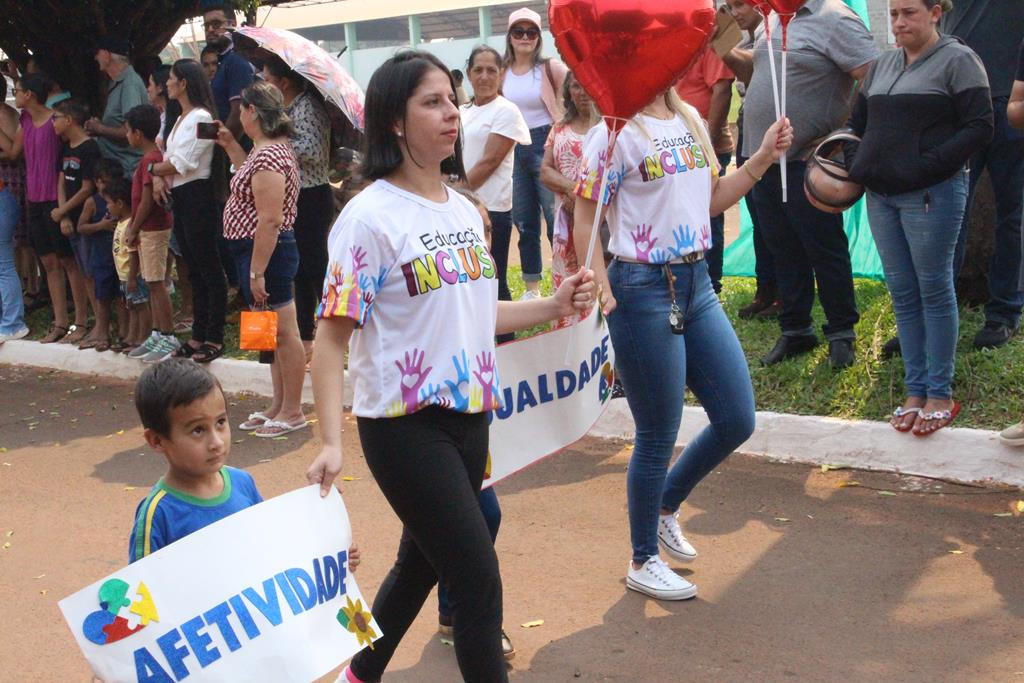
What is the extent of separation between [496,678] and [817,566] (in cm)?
197

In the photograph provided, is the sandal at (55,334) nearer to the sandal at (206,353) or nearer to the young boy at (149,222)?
the young boy at (149,222)

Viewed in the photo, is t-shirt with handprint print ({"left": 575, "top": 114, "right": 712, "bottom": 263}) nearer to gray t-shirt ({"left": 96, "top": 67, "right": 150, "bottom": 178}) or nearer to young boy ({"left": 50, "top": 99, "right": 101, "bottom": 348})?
young boy ({"left": 50, "top": 99, "right": 101, "bottom": 348})

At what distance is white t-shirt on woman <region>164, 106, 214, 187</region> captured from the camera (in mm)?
8672

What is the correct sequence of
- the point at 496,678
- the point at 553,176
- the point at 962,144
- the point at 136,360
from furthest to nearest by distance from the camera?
the point at 136,360
the point at 553,176
the point at 962,144
the point at 496,678

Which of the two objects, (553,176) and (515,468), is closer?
(515,468)

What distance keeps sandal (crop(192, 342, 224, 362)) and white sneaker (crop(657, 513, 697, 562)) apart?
5040 millimetres

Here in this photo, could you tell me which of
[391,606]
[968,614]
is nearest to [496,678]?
[391,606]

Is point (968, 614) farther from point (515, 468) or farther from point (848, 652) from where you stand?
point (515, 468)

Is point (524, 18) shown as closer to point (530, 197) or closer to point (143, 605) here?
point (530, 197)

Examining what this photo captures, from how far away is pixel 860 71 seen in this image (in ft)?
22.3

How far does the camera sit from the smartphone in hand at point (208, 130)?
834 cm

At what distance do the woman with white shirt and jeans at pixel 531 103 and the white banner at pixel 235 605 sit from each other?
5681 mm

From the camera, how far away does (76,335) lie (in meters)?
10.7

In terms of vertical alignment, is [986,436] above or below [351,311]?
below
